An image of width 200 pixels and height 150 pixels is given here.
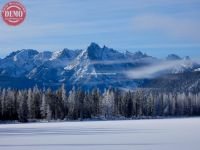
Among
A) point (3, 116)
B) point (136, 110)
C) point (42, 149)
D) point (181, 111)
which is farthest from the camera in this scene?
point (181, 111)

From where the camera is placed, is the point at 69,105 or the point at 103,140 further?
the point at 69,105

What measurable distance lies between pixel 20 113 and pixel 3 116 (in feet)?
12.3

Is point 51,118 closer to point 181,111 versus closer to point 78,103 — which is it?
point 78,103

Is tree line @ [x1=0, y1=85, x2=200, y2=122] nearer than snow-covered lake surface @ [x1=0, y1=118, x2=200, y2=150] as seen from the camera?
No

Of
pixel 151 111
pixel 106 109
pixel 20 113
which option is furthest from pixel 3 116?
pixel 151 111

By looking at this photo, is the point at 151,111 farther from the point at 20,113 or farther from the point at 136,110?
the point at 20,113

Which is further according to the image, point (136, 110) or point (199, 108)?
point (199, 108)

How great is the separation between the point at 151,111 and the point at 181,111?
87.3 feet

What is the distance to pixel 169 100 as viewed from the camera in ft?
570

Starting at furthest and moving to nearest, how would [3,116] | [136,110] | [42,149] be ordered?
1. [136,110]
2. [3,116]
3. [42,149]

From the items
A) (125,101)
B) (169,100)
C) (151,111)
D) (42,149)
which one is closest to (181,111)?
(169,100)

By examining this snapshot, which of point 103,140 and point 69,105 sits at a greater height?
point 69,105

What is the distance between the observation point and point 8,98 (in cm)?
10781

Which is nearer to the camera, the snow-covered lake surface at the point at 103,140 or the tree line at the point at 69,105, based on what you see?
the snow-covered lake surface at the point at 103,140
